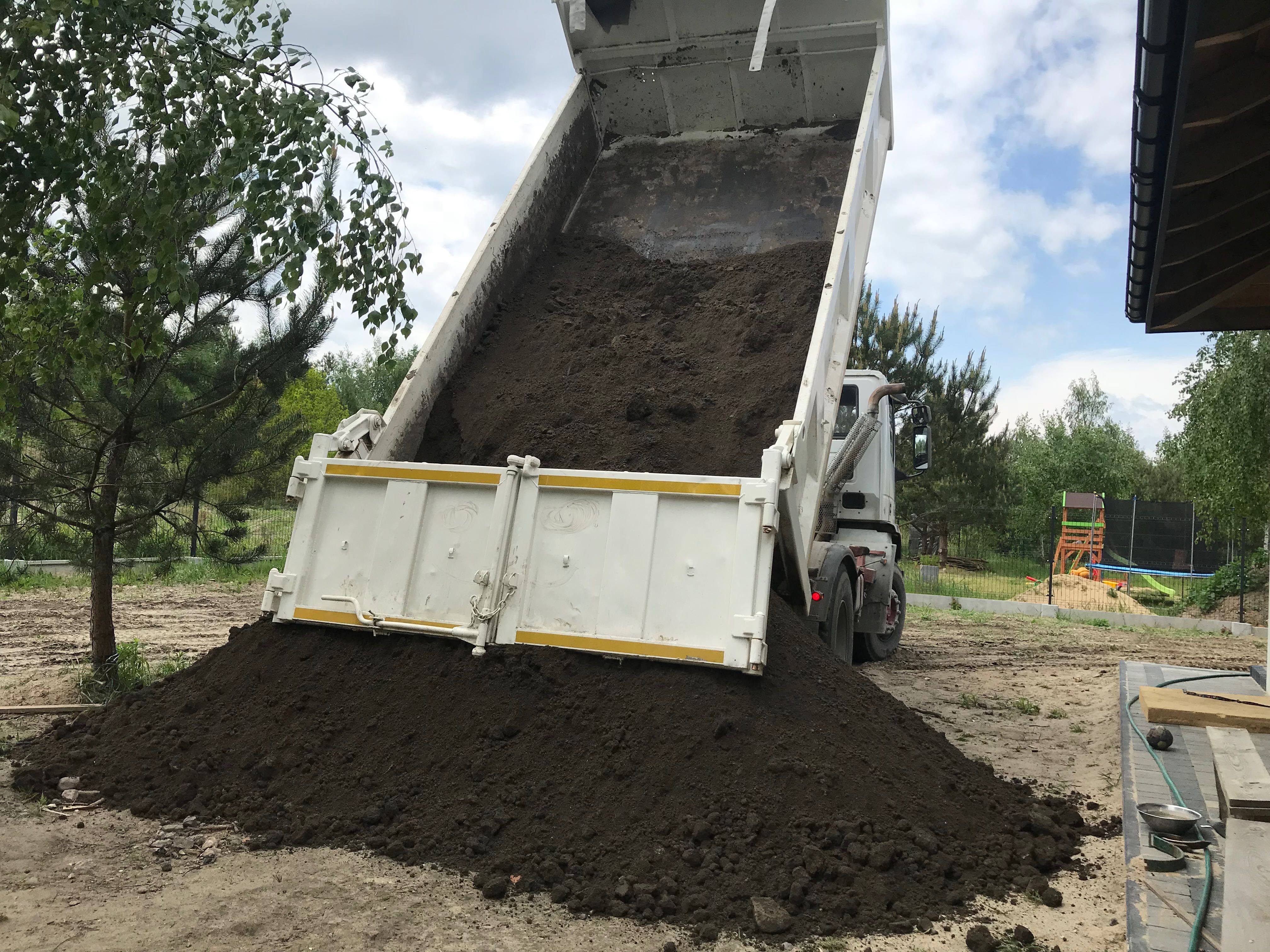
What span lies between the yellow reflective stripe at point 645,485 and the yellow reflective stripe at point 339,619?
82cm

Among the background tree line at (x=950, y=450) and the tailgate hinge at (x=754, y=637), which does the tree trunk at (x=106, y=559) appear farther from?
the background tree line at (x=950, y=450)

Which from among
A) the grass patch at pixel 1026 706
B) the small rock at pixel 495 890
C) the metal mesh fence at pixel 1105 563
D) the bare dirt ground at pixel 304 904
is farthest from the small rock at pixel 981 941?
the metal mesh fence at pixel 1105 563

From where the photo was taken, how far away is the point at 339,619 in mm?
4918

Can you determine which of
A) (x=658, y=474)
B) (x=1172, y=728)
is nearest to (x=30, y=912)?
(x=658, y=474)

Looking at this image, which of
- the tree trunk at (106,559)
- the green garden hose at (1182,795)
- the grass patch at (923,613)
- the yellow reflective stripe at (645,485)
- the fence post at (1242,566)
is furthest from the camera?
the fence post at (1242,566)

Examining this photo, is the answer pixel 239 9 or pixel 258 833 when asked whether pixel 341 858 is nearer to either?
pixel 258 833

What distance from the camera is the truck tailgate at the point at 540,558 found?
4375mm

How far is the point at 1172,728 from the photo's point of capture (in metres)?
5.74

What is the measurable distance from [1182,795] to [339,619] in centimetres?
404

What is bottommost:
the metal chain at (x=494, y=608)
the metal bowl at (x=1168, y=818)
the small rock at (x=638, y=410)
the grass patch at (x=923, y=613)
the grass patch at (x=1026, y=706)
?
the metal bowl at (x=1168, y=818)

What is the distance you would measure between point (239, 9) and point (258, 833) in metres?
3.21

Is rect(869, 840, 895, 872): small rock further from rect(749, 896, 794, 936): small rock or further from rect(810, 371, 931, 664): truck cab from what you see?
rect(810, 371, 931, 664): truck cab

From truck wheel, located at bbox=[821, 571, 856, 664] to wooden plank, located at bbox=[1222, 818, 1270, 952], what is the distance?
366cm

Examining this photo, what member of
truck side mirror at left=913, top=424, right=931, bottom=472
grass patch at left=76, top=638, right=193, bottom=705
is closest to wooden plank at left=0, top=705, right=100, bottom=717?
grass patch at left=76, top=638, right=193, bottom=705
